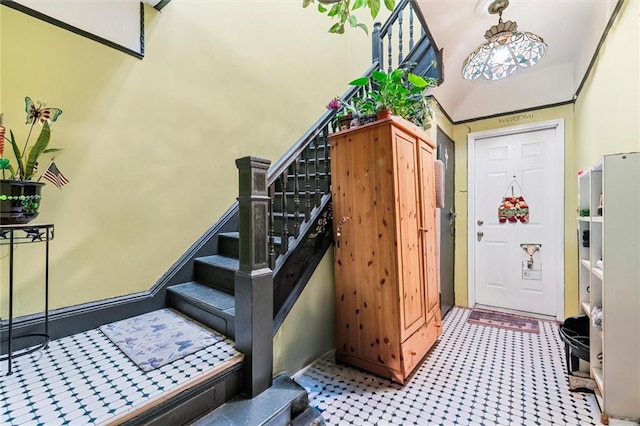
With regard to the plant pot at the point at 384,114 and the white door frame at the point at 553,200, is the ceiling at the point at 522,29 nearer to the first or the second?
the white door frame at the point at 553,200

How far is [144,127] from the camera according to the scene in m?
1.85

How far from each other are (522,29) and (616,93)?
1022 millimetres

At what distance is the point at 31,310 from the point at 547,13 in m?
3.83

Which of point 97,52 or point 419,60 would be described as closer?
point 97,52

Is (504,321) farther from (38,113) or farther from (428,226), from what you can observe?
(38,113)

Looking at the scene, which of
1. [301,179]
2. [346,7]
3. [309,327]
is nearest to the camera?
[346,7]

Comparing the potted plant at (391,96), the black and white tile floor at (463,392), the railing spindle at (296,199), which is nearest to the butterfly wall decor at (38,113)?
the railing spindle at (296,199)

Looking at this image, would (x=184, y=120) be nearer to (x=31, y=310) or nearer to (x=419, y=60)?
(x=31, y=310)

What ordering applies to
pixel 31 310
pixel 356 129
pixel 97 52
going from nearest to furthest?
pixel 31 310 → pixel 97 52 → pixel 356 129

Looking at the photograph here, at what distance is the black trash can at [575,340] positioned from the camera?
1675 millimetres

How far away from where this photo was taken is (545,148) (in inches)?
116

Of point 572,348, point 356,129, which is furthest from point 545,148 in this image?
point 356,129

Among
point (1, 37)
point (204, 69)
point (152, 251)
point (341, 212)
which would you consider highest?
point (204, 69)

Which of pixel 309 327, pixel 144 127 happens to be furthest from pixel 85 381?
pixel 144 127
